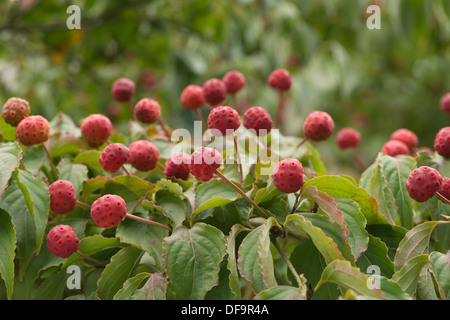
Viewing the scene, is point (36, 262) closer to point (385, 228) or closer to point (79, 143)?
point (79, 143)

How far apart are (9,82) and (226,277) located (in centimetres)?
341

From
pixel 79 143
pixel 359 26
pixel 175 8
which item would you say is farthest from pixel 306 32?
pixel 79 143

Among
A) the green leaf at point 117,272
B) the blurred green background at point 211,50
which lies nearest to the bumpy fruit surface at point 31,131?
the green leaf at point 117,272

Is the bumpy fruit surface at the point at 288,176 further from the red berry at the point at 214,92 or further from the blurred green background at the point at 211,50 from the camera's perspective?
the blurred green background at the point at 211,50

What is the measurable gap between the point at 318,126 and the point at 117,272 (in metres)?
0.43

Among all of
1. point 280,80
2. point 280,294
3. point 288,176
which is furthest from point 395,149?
point 280,294

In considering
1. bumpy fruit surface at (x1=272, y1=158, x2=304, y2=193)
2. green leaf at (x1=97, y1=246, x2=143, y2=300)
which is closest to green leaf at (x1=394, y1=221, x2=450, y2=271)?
bumpy fruit surface at (x1=272, y1=158, x2=304, y2=193)

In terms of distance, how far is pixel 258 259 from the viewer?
26.0 inches

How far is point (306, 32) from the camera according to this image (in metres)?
2.86

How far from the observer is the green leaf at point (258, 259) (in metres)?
0.66

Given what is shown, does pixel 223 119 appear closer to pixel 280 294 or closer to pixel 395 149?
pixel 280 294
